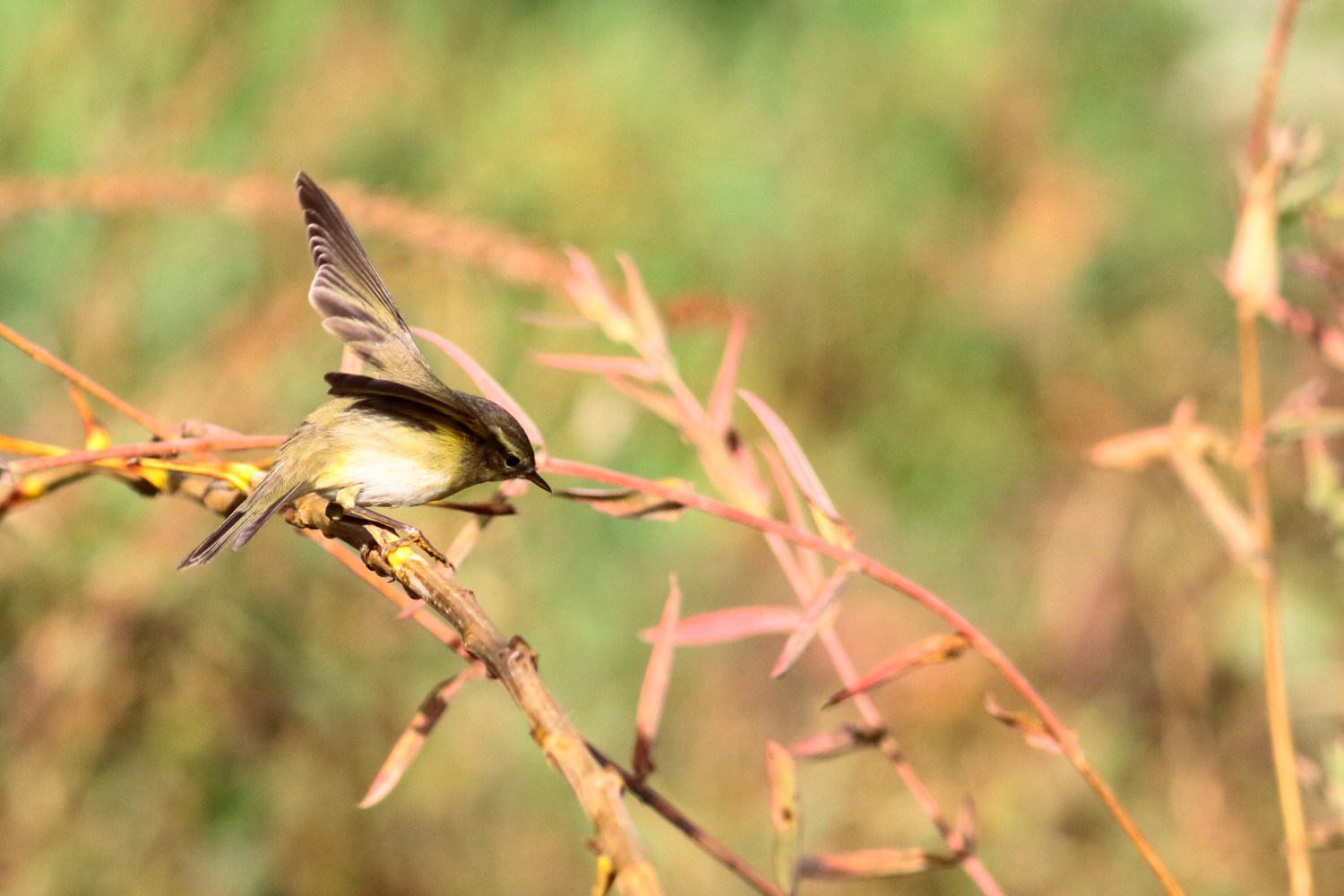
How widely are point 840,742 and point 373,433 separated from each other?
0.82 metres

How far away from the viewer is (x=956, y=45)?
4.71 meters

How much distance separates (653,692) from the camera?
1112 millimetres

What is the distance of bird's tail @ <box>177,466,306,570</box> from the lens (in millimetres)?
1291

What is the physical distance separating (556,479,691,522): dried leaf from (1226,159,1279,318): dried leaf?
0.60 meters

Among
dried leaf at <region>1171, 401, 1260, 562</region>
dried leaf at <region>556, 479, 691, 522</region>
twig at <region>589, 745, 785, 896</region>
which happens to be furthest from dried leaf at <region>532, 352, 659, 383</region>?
dried leaf at <region>1171, 401, 1260, 562</region>

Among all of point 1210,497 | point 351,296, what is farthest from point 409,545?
point 1210,497

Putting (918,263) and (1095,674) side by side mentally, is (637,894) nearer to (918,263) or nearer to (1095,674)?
(1095,674)

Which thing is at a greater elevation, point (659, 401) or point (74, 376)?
point (74, 376)

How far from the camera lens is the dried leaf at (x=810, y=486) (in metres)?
1.08

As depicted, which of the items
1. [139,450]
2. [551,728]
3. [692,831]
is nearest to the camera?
[551,728]

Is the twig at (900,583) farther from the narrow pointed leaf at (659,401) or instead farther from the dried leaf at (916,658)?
the narrow pointed leaf at (659,401)

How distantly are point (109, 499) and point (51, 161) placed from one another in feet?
3.14

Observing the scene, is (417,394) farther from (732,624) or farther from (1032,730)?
(1032,730)

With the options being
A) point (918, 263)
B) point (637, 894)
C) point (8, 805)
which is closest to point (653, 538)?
point (918, 263)
